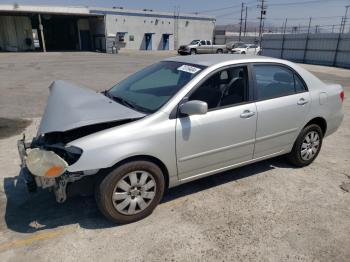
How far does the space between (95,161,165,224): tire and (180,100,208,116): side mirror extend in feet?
2.16

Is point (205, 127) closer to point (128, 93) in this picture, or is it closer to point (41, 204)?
point (128, 93)

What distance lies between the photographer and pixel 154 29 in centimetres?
4469

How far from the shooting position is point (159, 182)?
3182 mm

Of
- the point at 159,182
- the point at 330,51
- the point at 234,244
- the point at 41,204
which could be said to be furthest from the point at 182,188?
the point at 330,51

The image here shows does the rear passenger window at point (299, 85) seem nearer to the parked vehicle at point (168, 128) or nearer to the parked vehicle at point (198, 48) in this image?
the parked vehicle at point (168, 128)

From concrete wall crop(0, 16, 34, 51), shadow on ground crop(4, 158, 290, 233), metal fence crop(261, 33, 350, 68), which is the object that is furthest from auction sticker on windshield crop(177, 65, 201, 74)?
concrete wall crop(0, 16, 34, 51)

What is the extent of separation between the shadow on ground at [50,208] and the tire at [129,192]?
0.73ft

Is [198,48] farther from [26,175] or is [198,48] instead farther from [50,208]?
[26,175]

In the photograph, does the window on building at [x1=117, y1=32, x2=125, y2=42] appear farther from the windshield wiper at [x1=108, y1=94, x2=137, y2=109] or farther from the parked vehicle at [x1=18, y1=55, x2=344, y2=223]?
the windshield wiper at [x1=108, y1=94, x2=137, y2=109]

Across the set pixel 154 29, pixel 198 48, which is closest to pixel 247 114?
pixel 198 48

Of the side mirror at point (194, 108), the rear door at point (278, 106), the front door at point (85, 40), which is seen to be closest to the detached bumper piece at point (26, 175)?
the side mirror at point (194, 108)

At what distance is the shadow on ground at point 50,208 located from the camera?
10.3ft

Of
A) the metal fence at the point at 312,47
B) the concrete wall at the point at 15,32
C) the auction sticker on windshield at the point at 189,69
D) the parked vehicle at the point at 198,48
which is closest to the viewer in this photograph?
the auction sticker on windshield at the point at 189,69

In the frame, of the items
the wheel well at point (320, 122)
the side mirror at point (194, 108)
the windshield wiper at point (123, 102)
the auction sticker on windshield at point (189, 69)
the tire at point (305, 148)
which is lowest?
the tire at point (305, 148)
